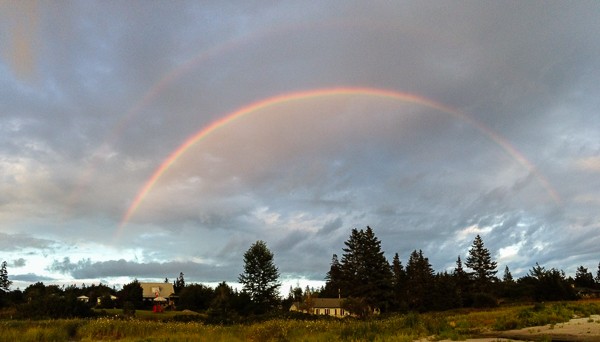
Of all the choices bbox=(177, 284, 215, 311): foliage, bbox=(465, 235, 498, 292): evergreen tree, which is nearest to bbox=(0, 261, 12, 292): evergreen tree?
bbox=(177, 284, 215, 311): foliage

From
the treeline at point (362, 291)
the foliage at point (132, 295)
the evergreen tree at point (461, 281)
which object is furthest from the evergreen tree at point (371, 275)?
the foliage at point (132, 295)

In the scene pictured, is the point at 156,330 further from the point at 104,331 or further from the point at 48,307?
the point at 48,307

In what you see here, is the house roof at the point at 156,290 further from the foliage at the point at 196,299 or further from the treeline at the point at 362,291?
the foliage at the point at 196,299

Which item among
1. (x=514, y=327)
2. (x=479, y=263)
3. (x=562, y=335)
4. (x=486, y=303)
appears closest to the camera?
(x=562, y=335)

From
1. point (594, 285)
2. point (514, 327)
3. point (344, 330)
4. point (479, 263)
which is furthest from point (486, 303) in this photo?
point (594, 285)

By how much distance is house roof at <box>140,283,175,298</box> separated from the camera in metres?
120

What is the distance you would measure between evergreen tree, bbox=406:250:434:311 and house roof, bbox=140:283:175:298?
210 feet

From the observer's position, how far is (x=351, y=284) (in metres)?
97.3

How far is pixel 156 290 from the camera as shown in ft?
402

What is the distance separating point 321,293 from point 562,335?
128 metres

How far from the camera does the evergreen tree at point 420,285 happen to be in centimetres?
9175

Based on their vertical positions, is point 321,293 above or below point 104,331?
above

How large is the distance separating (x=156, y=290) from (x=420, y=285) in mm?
69960

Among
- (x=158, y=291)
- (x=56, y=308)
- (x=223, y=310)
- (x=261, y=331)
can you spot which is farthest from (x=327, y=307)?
(x=261, y=331)
